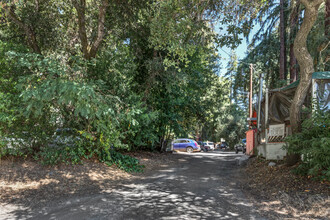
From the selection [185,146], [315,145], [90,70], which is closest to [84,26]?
[90,70]

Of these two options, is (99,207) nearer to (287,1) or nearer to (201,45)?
(201,45)

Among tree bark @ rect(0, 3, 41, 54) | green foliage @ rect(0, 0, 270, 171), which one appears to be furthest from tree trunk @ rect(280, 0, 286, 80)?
tree bark @ rect(0, 3, 41, 54)

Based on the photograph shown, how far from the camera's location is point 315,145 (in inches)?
233

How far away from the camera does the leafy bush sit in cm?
577

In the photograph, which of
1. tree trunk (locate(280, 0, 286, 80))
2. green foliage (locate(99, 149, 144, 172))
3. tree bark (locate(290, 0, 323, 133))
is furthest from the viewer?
tree trunk (locate(280, 0, 286, 80))

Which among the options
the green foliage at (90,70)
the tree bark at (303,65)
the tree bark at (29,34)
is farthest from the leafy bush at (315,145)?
the tree bark at (29,34)

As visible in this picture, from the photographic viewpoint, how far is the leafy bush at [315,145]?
5766 millimetres

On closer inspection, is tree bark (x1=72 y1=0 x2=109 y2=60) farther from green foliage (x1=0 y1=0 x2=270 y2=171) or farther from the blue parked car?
the blue parked car

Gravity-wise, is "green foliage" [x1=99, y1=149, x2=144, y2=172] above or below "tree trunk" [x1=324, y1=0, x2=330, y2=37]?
below

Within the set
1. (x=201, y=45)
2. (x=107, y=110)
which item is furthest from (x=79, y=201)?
(x=201, y=45)

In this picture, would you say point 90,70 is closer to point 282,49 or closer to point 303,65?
point 303,65

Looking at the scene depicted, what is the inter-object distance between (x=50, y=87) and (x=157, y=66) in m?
5.95

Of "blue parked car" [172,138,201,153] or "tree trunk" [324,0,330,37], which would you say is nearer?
"tree trunk" [324,0,330,37]

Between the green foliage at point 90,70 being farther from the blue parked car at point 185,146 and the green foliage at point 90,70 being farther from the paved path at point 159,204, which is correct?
the blue parked car at point 185,146
